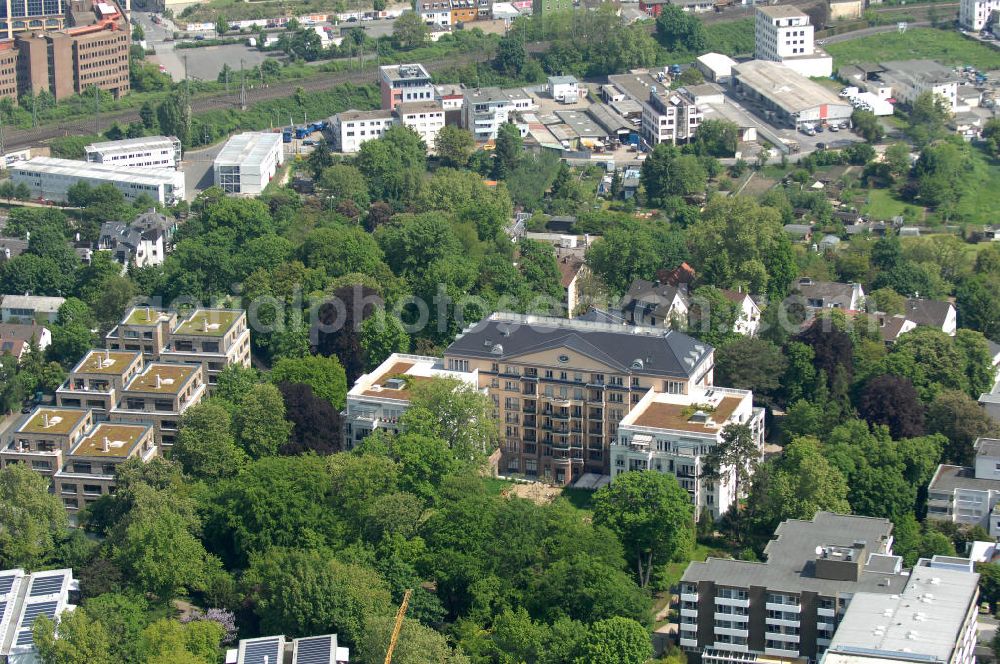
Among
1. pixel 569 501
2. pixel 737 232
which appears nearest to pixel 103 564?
pixel 569 501

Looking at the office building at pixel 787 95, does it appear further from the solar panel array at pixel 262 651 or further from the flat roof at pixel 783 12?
the solar panel array at pixel 262 651

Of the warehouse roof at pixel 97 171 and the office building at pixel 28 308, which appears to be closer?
the office building at pixel 28 308

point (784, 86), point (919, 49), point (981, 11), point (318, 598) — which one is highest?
point (981, 11)

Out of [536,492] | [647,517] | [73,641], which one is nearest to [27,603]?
[73,641]

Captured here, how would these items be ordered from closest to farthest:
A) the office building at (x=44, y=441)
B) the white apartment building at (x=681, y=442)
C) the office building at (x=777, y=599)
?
the office building at (x=777, y=599) < the white apartment building at (x=681, y=442) < the office building at (x=44, y=441)

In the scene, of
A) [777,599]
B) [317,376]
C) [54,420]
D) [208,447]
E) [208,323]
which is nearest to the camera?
[777,599]

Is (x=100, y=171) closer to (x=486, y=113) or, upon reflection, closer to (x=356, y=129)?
(x=356, y=129)

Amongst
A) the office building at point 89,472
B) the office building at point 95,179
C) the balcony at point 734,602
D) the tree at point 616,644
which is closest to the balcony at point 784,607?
the balcony at point 734,602
